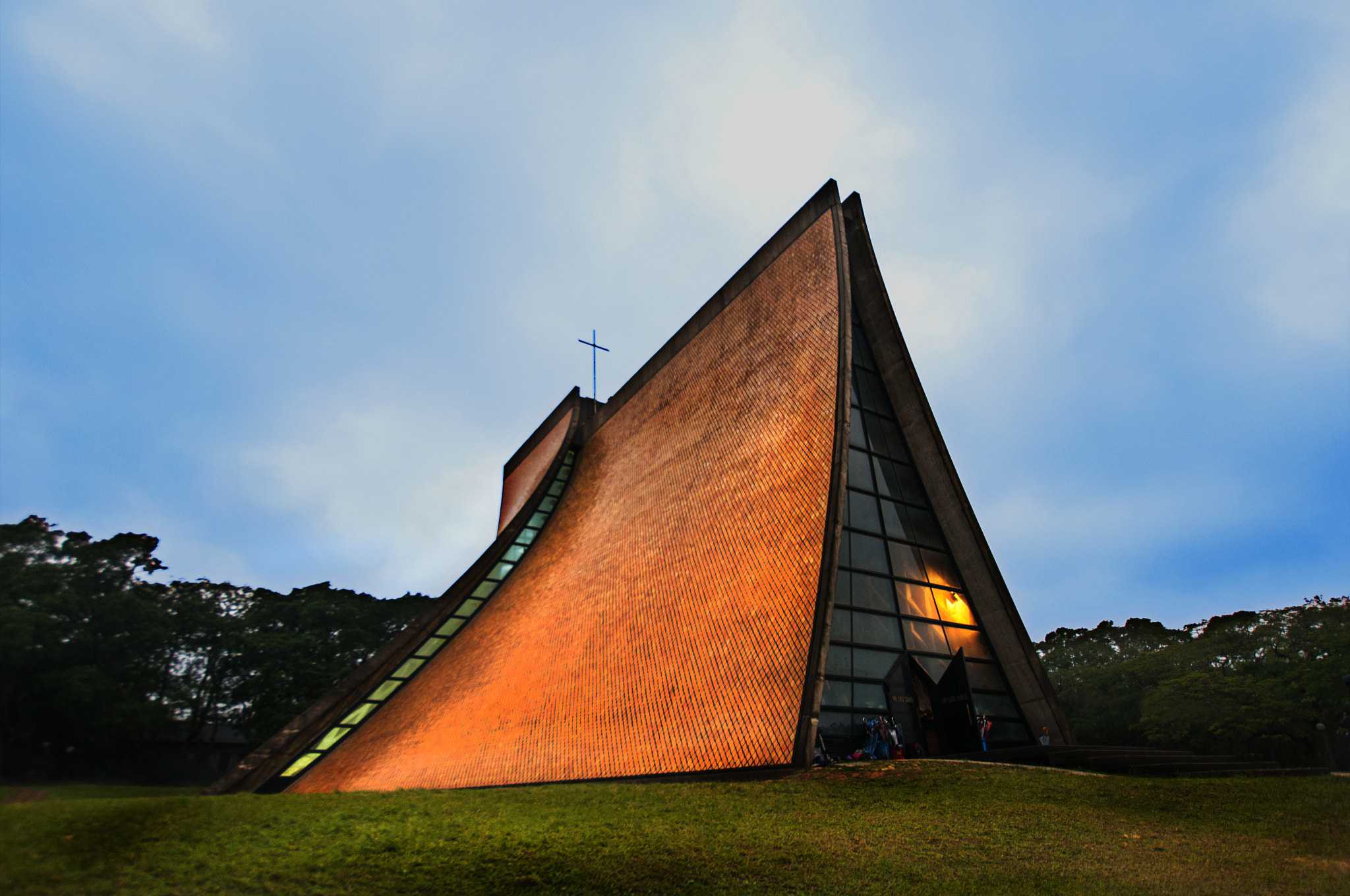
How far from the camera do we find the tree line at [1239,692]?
2059cm

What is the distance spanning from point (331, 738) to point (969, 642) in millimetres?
11777

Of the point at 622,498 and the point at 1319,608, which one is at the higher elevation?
the point at 622,498

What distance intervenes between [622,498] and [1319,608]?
2380cm

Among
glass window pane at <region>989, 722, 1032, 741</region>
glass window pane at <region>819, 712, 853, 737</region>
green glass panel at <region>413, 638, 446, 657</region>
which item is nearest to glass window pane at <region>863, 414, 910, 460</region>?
glass window pane at <region>989, 722, 1032, 741</region>

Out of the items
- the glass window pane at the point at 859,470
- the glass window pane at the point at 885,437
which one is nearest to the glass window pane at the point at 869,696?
the glass window pane at the point at 859,470

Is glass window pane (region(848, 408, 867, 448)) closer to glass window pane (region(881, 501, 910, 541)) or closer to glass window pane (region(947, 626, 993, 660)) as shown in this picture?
glass window pane (region(881, 501, 910, 541))

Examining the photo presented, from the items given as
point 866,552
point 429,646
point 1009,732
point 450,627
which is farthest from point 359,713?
point 1009,732

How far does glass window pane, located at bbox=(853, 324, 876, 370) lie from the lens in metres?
13.5

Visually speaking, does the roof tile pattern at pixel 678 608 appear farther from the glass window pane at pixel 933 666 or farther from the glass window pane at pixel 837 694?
the glass window pane at pixel 933 666

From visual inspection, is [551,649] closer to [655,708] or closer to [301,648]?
[655,708]

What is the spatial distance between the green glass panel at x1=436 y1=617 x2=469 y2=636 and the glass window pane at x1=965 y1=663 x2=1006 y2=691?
1054cm

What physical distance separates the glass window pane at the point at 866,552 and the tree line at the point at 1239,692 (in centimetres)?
1678

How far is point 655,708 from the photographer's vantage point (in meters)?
9.26

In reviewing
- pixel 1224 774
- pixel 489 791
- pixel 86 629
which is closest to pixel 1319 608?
pixel 1224 774
